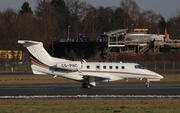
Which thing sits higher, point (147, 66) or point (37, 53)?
point (37, 53)

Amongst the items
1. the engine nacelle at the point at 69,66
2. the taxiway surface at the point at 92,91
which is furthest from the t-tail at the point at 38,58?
the taxiway surface at the point at 92,91

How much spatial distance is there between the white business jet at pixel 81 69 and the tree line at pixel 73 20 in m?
64.6

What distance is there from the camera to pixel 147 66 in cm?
7756

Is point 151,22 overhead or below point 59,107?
overhead

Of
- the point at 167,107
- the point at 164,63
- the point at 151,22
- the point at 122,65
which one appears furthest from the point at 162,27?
the point at 167,107

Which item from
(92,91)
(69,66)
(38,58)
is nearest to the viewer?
(92,91)

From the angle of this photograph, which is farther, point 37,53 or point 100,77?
point 37,53

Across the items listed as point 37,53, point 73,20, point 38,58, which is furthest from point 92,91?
point 73,20

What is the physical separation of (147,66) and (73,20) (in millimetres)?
60428

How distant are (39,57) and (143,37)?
56.0m

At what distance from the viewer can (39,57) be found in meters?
42.0

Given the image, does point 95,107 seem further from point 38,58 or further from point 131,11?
point 131,11

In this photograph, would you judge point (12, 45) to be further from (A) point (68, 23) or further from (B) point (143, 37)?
(A) point (68, 23)

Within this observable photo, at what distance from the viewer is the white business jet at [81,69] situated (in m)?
41.6
